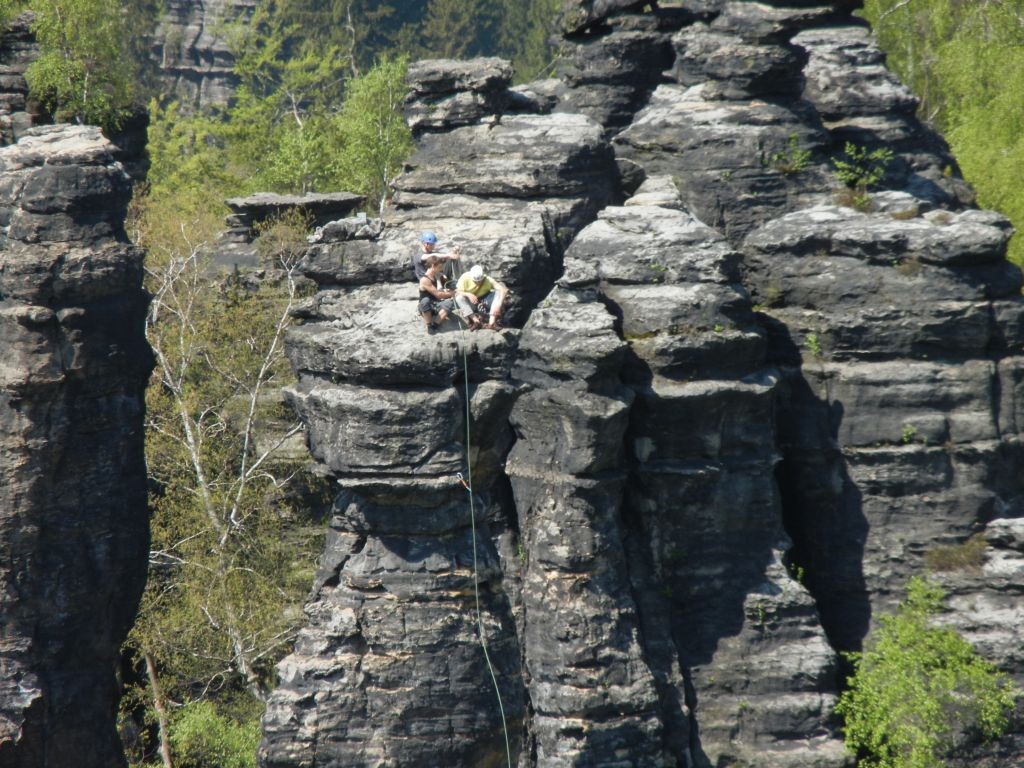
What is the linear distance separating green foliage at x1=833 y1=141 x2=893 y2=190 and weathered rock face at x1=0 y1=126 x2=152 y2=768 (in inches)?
565

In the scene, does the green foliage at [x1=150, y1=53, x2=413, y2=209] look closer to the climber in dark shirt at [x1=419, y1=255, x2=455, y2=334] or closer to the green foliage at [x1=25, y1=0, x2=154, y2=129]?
the green foliage at [x1=25, y1=0, x2=154, y2=129]

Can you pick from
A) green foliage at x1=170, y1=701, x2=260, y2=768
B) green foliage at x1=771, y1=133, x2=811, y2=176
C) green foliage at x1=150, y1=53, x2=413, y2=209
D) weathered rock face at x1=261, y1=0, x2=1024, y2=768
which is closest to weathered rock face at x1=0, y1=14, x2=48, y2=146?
green foliage at x1=150, y1=53, x2=413, y2=209

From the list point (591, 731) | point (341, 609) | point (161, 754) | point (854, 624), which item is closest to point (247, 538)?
point (161, 754)

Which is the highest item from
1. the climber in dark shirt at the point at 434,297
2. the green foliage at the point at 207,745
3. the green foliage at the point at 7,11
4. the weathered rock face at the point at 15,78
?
the green foliage at the point at 7,11

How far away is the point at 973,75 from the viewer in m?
42.3

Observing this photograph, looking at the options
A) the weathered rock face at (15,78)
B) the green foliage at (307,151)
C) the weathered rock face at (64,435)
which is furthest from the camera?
the green foliage at (307,151)

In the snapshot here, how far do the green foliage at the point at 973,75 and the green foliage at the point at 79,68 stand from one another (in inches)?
830

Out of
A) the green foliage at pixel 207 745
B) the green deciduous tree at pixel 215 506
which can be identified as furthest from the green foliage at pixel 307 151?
the green foliage at pixel 207 745

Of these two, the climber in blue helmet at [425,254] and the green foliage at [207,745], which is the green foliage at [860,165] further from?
the green foliage at [207,745]

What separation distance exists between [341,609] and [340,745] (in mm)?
1506

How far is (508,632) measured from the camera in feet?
59.4

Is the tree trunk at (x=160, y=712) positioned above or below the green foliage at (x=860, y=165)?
below

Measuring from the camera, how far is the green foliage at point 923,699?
25.5 m

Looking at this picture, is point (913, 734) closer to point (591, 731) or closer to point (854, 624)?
point (854, 624)
